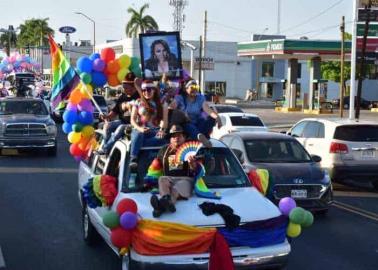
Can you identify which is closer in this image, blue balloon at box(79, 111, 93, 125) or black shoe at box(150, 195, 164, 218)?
black shoe at box(150, 195, 164, 218)

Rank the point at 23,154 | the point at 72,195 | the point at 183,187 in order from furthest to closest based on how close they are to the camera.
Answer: the point at 23,154 < the point at 72,195 < the point at 183,187

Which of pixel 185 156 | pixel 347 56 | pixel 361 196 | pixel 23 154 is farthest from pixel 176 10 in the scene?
pixel 185 156

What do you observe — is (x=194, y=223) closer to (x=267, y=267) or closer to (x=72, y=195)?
(x=267, y=267)

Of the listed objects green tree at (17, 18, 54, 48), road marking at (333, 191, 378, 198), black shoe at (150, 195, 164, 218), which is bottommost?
road marking at (333, 191, 378, 198)

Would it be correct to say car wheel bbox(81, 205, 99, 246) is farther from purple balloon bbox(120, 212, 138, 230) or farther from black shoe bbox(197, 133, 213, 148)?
purple balloon bbox(120, 212, 138, 230)

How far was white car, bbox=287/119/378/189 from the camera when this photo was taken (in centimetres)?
1438

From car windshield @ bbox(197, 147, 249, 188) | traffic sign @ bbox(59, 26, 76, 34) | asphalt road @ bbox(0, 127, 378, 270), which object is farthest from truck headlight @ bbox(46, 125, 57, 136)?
traffic sign @ bbox(59, 26, 76, 34)

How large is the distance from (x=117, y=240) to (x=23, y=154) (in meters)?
16.0

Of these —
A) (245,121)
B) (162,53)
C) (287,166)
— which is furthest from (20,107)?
(287,166)

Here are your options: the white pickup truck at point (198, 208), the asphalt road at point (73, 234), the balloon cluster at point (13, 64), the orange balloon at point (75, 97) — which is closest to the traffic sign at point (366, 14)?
the asphalt road at point (73, 234)

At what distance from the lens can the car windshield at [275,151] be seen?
39.4ft

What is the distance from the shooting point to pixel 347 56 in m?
53.4

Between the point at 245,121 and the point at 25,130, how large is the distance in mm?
7121

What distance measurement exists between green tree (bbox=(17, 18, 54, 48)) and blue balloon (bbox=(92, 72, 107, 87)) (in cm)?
10320
